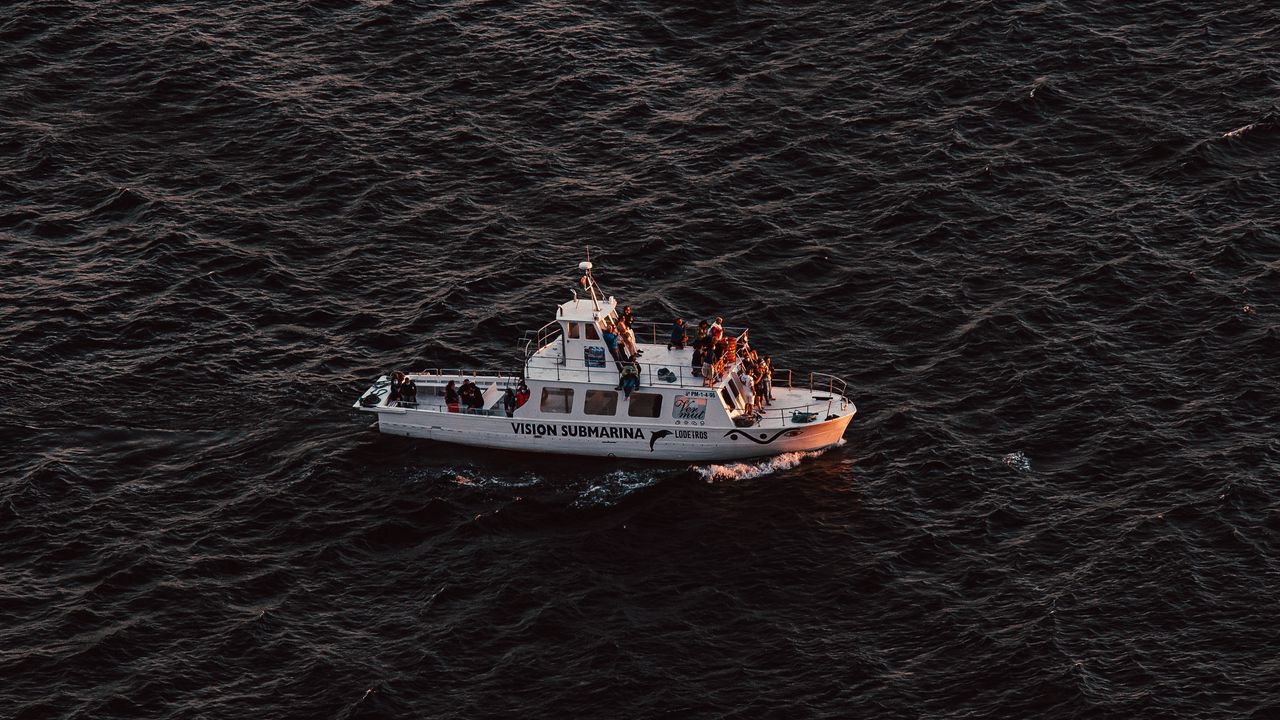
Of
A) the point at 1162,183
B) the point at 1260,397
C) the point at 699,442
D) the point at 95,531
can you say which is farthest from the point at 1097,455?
the point at 95,531

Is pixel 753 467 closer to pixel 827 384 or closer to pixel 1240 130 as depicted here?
pixel 827 384

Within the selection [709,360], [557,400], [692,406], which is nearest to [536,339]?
[557,400]

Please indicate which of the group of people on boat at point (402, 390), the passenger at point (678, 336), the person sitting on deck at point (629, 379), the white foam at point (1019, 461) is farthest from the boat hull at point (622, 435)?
the white foam at point (1019, 461)

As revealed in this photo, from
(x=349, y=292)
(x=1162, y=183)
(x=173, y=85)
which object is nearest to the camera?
(x=349, y=292)

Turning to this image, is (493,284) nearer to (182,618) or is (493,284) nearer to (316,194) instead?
(316,194)

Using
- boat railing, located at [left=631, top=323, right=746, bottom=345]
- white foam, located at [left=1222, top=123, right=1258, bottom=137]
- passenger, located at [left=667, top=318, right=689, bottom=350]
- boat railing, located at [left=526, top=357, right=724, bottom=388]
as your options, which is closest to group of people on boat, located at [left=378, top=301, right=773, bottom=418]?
passenger, located at [left=667, top=318, right=689, bottom=350]

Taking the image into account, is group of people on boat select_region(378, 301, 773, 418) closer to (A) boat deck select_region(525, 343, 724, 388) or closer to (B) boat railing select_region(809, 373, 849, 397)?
(A) boat deck select_region(525, 343, 724, 388)
